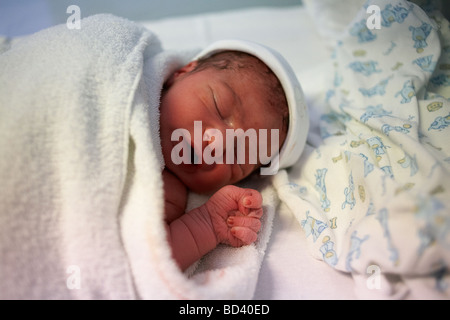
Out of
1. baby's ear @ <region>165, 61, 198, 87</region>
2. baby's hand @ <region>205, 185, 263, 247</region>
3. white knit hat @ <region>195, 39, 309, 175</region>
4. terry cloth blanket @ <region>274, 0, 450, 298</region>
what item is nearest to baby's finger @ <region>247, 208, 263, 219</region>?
baby's hand @ <region>205, 185, 263, 247</region>

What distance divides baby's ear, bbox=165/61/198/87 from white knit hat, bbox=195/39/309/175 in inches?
3.9

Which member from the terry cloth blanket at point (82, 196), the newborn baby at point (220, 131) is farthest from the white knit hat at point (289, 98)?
the terry cloth blanket at point (82, 196)

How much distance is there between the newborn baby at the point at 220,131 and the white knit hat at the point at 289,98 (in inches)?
0.5

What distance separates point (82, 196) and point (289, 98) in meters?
0.59

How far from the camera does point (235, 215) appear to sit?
83cm

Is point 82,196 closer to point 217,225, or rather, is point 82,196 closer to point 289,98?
point 217,225

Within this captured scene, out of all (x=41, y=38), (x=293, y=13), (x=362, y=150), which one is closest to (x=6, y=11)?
(x=41, y=38)

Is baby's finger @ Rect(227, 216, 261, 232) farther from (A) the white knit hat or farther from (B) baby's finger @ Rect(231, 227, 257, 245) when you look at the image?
(A) the white knit hat

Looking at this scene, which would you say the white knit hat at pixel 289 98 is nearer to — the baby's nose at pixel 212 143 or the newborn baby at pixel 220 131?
the newborn baby at pixel 220 131

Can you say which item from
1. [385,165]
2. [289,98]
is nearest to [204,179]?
[289,98]

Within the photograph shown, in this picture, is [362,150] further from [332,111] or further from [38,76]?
[38,76]

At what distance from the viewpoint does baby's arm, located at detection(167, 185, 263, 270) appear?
0.75 m

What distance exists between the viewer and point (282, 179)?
0.98m

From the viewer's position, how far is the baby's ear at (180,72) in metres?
1.00
